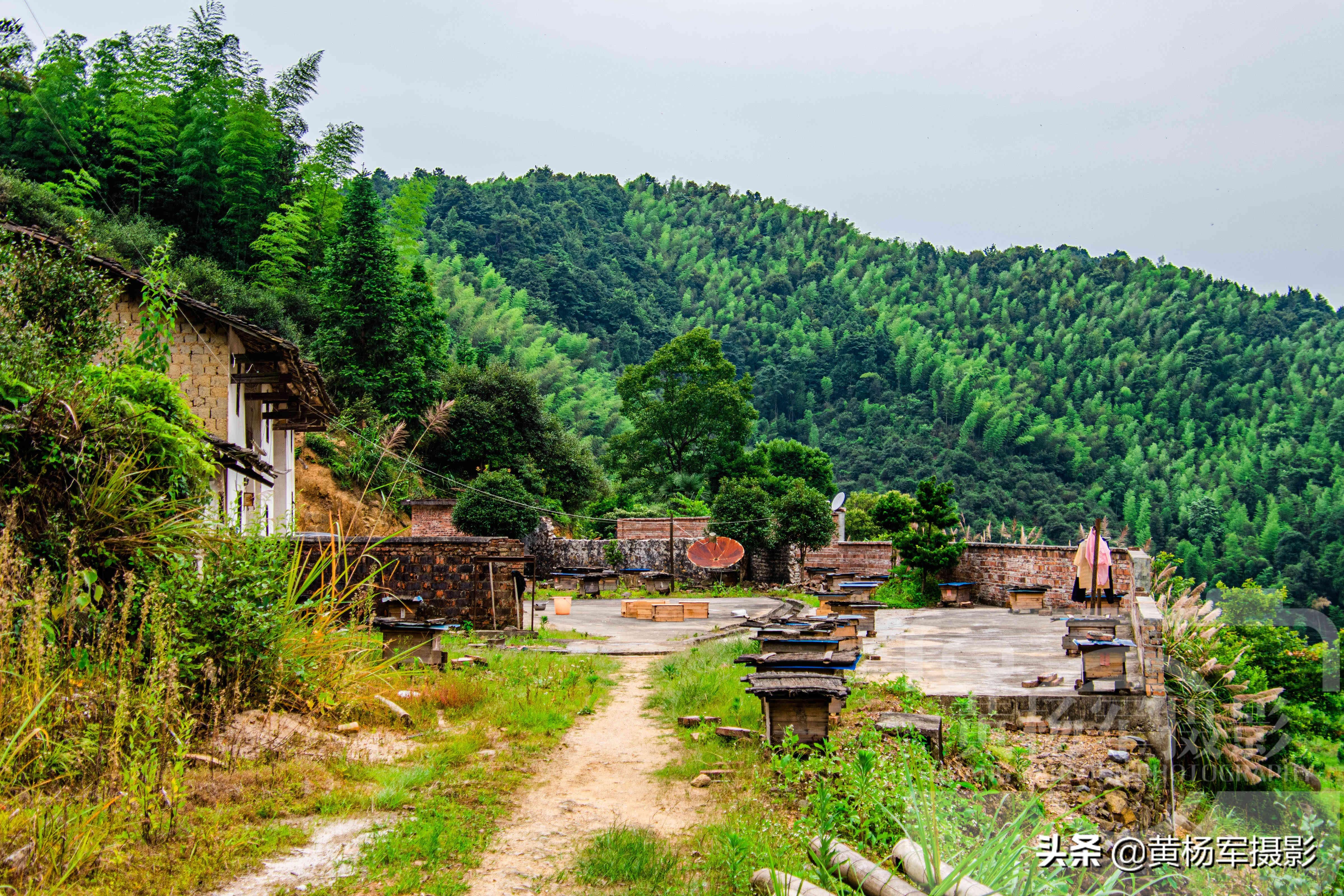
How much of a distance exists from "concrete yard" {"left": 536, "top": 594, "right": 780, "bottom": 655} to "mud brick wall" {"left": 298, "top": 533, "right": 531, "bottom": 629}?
136cm

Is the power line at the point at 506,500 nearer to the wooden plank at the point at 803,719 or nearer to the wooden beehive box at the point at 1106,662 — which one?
the wooden beehive box at the point at 1106,662

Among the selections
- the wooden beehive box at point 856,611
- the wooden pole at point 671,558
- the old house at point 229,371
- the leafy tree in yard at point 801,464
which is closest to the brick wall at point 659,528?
the wooden pole at point 671,558

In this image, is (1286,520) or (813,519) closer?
(813,519)

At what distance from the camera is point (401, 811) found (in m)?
4.98

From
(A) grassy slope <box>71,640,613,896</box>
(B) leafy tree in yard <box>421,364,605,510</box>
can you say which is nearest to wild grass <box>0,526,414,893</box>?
(A) grassy slope <box>71,640,613,896</box>

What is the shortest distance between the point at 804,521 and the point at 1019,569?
20.1 feet

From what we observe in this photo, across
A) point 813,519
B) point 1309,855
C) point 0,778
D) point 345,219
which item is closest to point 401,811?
point 0,778

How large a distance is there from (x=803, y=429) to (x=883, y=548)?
4365 centimetres

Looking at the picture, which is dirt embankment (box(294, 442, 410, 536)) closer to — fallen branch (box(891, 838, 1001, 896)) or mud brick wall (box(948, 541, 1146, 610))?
mud brick wall (box(948, 541, 1146, 610))

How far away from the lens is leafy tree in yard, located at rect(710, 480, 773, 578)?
24828 millimetres

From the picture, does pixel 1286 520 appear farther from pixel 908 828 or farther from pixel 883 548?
pixel 908 828

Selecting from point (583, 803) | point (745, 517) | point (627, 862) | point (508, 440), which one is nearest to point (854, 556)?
point (745, 517)

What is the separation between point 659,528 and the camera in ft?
88.0

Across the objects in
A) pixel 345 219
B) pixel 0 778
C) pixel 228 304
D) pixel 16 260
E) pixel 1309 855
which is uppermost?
pixel 345 219
